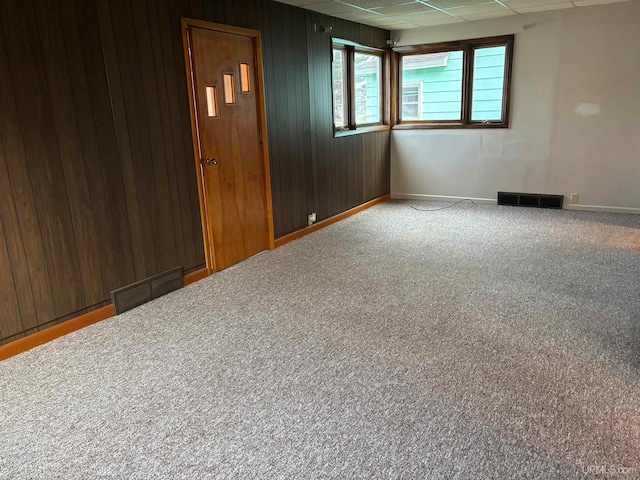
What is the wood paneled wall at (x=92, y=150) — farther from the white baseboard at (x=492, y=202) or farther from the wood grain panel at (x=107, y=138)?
the white baseboard at (x=492, y=202)

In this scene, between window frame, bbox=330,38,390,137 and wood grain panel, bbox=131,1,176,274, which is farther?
window frame, bbox=330,38,390,137

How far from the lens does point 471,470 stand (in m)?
1.87

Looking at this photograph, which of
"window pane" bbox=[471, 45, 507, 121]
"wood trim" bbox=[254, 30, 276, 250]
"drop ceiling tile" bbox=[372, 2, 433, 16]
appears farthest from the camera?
"window pane" bbox=[471, 45, 507, 121]

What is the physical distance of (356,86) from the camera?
616cm

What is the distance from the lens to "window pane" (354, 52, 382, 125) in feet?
20.4

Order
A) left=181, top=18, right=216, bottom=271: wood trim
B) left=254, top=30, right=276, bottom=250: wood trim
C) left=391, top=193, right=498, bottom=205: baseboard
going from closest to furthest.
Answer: left=181, top=18, right=216, bottom=271: wood trim
left=254, top=30, right=276, bottom=250: wood trim
left=391, top=193, right=498, bottom=205: baseboard

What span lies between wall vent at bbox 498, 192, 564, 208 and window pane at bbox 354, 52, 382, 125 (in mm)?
2045

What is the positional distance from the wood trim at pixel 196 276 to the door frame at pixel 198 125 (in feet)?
0.12

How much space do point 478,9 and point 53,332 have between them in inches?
204

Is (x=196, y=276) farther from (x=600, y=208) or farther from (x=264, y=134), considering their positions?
(x=600, y=208)

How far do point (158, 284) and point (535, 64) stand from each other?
5066 mm

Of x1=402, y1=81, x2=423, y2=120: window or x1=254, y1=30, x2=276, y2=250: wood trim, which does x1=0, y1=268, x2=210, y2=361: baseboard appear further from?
x1=402, y1=81, x2=423, y2=120: window

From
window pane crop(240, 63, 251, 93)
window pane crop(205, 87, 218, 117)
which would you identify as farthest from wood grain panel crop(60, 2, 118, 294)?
window pane crop(240, 63, 251, 93)

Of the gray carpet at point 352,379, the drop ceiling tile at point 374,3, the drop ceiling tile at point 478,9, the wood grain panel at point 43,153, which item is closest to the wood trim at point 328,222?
the gray carpet at point 352,379
